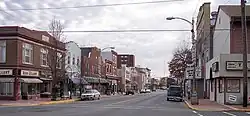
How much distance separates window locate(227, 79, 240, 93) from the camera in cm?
4010

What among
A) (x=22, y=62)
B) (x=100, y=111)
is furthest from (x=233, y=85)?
(x=22, y=62)

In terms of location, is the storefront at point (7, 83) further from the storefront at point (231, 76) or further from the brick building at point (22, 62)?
the storefront at point (231, 76)

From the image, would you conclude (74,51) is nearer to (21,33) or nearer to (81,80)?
(81,80)

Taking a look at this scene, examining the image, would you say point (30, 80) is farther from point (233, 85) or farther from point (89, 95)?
point (233, 85)

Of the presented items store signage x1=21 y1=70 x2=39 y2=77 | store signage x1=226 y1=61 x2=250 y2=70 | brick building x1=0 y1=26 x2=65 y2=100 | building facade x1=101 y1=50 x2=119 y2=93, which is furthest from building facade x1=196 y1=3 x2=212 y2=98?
building facade x1=101 y1=50 x2=119 y2=93

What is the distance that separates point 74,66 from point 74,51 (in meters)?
2.57

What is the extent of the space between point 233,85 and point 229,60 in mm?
2436

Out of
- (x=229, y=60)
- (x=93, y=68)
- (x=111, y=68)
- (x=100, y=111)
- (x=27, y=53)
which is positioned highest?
(x=27, y=53)

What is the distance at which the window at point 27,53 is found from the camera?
168 ft

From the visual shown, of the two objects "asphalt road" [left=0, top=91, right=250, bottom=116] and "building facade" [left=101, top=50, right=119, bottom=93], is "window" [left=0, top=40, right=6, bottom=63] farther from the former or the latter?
"building facade" [left=101, top=50, right=119, bottom=93]

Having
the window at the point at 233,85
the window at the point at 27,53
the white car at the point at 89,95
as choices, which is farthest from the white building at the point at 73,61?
the window at the point at 233,85

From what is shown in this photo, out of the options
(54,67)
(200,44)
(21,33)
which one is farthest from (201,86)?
(21,33)

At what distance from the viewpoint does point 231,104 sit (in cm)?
3978

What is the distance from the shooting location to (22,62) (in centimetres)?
5019
